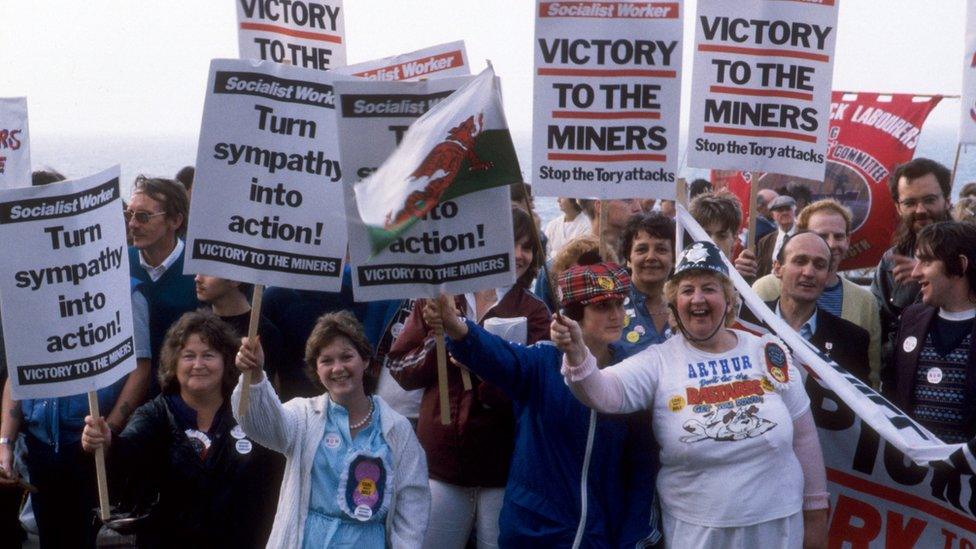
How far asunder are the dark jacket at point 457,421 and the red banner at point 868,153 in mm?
4497

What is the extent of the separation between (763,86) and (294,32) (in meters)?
2.48

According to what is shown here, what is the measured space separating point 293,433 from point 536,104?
206 cm

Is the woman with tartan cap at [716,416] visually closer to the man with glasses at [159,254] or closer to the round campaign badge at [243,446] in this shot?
the round campaign badge at [243,446]

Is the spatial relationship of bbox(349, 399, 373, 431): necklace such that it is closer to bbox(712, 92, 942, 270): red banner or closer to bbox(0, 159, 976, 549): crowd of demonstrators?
bbox(0, 159, 976, 549): crowd of demonstrators

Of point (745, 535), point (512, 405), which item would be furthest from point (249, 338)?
point (745, 535)

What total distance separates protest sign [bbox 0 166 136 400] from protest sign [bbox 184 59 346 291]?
732 millimetres

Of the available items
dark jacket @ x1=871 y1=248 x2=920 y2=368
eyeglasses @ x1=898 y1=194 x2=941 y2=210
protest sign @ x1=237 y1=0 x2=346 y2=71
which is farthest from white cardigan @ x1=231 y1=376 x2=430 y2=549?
eyeglasses @ x1=898 y1=194 x2=941 y2=210

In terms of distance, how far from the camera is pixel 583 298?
527 cm

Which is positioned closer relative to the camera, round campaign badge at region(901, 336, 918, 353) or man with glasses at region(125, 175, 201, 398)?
round campaign badge at region(901, 336, 918, 353)

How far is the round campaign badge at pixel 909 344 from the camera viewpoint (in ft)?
19.6

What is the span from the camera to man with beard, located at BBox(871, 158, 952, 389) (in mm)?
6996

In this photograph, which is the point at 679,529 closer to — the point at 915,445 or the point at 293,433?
the point at 915,445

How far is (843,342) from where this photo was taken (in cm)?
630

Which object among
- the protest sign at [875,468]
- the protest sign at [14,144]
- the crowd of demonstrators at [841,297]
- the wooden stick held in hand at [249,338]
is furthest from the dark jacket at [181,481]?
the protest sign at [14,144]
